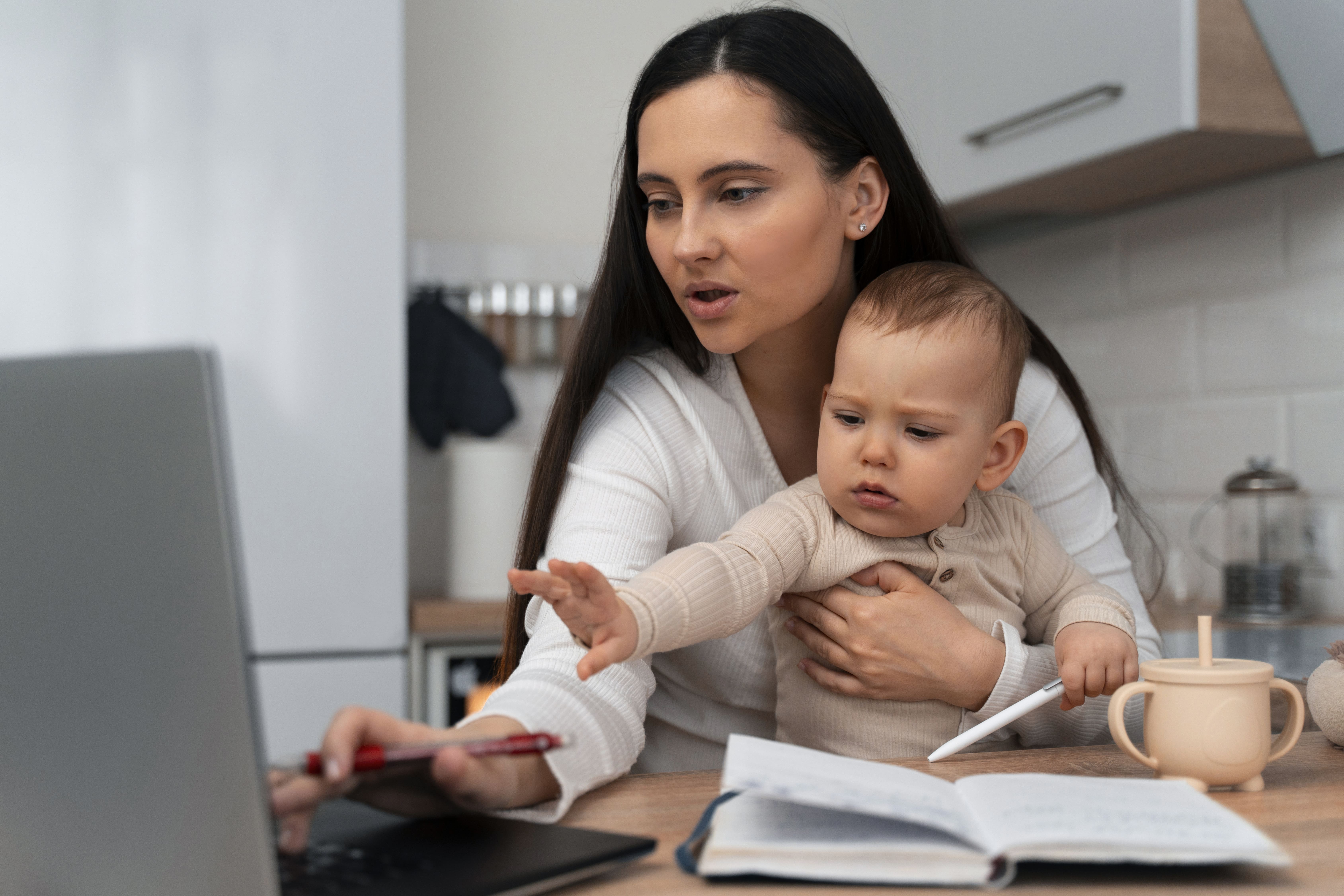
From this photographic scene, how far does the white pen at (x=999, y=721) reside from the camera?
86 cm

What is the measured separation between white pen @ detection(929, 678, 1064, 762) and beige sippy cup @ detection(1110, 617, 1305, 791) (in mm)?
70

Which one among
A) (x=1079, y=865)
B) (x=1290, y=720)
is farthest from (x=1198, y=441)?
(x=1079, y=865)

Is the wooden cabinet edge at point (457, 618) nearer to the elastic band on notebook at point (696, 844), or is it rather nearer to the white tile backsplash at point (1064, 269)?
the white tile backsplash at point (1064, 269)

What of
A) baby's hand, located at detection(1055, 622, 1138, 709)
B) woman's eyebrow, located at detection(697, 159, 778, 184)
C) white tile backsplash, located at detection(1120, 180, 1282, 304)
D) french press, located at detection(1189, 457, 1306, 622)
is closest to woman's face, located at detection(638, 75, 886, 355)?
woman's eyebrow, located at detection(697, 159, 778, 184)

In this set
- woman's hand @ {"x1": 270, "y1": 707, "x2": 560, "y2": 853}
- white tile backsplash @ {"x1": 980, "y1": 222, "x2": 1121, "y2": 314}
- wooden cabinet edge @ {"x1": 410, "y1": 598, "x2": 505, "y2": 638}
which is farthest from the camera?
white tile backsplash @ {"x1": 980, "y1": 222, "x2": 1121, "y2": 314}

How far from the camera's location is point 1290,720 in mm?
830

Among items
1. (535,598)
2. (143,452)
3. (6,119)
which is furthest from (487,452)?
A: (143,452)

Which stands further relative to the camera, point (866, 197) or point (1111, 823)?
point (866, 197)

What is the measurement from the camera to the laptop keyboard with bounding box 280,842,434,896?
572mm

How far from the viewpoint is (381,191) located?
2139 millimetres

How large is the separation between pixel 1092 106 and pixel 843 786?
1.57 meters

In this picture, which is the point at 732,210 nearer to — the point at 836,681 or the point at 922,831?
the point at 836,681

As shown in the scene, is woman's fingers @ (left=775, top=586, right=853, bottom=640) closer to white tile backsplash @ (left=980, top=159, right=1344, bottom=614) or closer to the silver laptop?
the silver laptop

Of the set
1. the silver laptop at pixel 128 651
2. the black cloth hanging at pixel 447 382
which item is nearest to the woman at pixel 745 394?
the silver laptop at pixel 128 651
